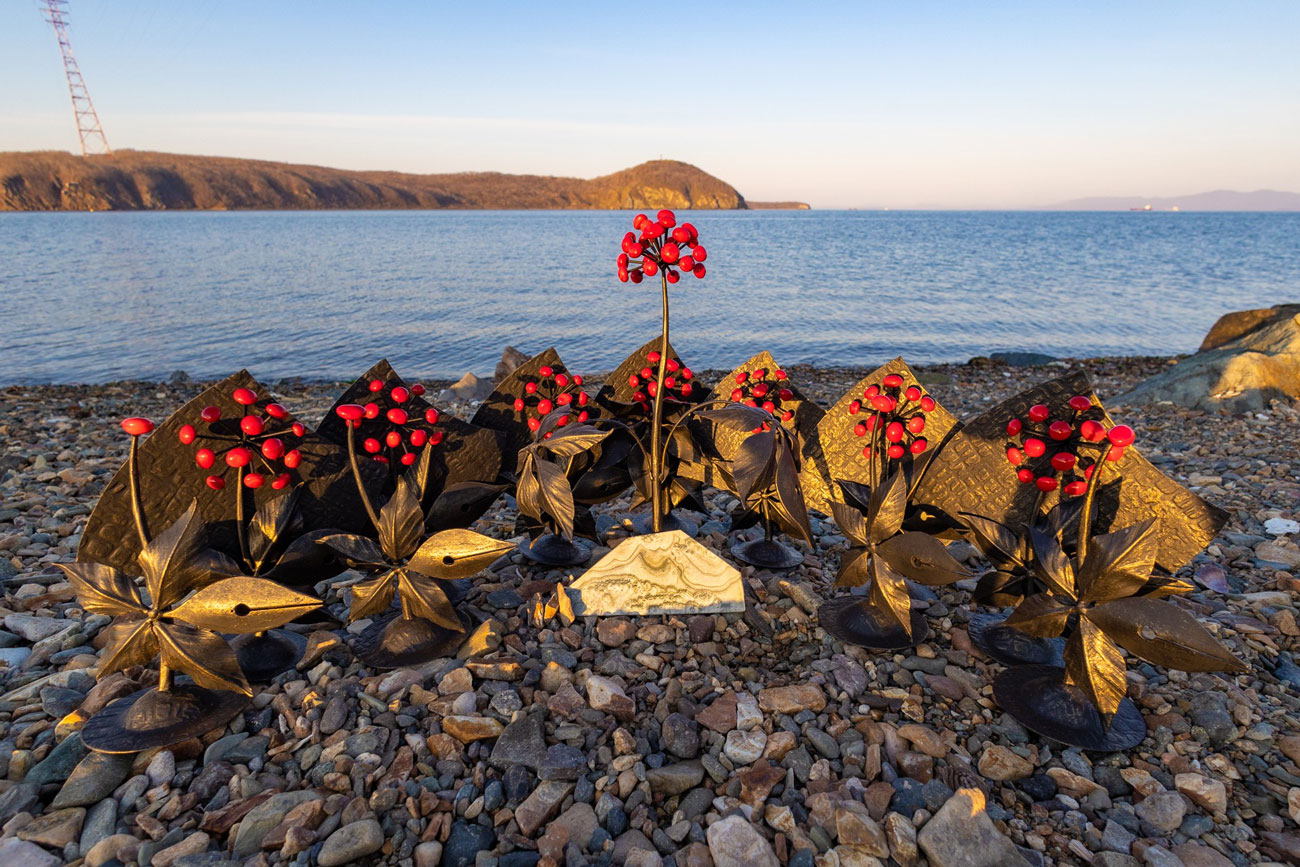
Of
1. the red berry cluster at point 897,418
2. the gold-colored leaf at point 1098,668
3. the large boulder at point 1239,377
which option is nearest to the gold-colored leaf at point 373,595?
the red berry cluster at point 897,418

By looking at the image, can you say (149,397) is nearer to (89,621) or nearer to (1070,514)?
(89,621)

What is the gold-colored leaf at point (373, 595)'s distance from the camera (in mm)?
3041

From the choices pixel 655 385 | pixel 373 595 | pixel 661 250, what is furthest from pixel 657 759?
pixel 661 250

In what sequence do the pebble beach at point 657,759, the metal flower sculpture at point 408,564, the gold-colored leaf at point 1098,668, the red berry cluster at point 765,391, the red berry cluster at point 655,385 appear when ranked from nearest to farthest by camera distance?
1. the pebble beach at point 657,759
2. the gold-colored leaf at point 1098,668
3. the metal flower sculpture at point 408,564
4. the red berry cluster at point 765,391
5. the red berry cluster at point 655,385

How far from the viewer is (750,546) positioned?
445cm

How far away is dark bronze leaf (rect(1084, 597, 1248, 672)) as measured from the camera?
7.61 ft

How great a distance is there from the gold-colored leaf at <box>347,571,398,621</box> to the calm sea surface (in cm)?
1394

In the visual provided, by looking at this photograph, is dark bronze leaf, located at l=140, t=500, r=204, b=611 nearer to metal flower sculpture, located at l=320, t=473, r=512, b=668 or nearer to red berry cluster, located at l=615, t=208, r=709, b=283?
metal flower sculpture, located at l=320, t=473, r=512, b=668

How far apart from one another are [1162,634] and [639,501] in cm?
257

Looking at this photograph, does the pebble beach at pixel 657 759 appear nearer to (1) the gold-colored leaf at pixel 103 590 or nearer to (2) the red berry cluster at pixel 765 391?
(1) the gold-colored leaf at pixel 103 590

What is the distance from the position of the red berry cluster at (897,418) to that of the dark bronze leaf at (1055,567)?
0.81m

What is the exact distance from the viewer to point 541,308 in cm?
2534

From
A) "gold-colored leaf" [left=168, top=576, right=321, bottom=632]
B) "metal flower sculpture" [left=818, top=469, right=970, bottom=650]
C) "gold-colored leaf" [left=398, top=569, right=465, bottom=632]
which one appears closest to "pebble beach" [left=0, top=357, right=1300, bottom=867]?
"metal flower sculpture" [left=818, top=469, right=970, bottom=650]

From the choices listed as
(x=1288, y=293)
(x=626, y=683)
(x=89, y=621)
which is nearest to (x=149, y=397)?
(x=89, y=621)
